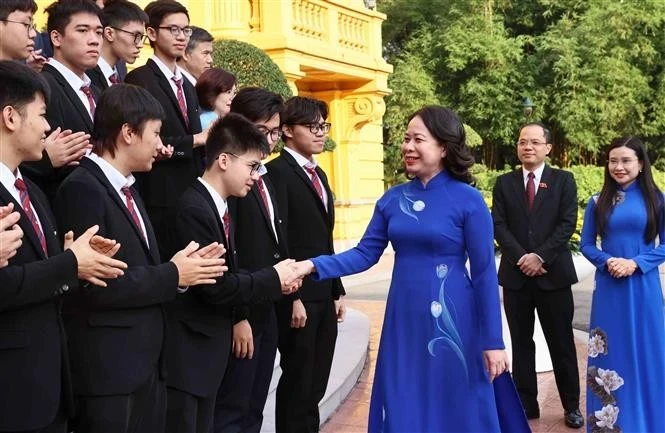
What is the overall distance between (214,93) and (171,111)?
36cm

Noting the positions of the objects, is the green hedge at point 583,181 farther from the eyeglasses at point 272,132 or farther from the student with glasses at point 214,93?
the eyeglasses at point 272,132

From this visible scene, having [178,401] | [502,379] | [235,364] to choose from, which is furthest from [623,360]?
[178,401]

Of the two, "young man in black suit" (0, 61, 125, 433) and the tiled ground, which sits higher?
"young man in black suit" (0, 61, 125, 433)

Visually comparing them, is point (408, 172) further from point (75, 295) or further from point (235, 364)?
point (75, 295)

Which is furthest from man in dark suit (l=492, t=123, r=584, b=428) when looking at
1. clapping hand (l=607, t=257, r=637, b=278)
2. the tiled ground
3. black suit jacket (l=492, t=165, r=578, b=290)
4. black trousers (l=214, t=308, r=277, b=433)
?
black trousers (l=214, t=308, r=277, b=433)

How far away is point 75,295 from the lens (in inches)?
118

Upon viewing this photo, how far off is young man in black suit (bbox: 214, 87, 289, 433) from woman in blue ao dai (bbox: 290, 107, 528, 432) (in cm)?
28

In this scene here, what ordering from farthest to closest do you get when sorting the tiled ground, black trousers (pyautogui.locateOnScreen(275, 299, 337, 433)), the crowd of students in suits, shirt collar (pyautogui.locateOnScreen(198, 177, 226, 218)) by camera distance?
the tiled ground, black trousers (pyautogui.locateOnScreen(275, 299, 337, 433)), shirt collar (pyautogui.locateOnScreen(198, 177, 226, 218)), the crowd of students in suits

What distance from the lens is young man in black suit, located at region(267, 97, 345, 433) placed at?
4535mm

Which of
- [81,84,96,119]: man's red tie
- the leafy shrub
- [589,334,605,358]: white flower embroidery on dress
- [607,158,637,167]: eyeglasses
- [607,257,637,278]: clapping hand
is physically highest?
the leafy shrub

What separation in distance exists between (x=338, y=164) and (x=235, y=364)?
1603 centimetres

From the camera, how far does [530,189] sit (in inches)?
239

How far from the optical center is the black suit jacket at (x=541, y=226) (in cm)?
591

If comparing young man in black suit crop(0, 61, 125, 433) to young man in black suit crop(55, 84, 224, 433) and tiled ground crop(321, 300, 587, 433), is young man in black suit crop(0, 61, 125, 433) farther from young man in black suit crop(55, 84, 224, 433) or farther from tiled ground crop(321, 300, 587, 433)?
tiled ground crop(321, 300, 587, 433)
